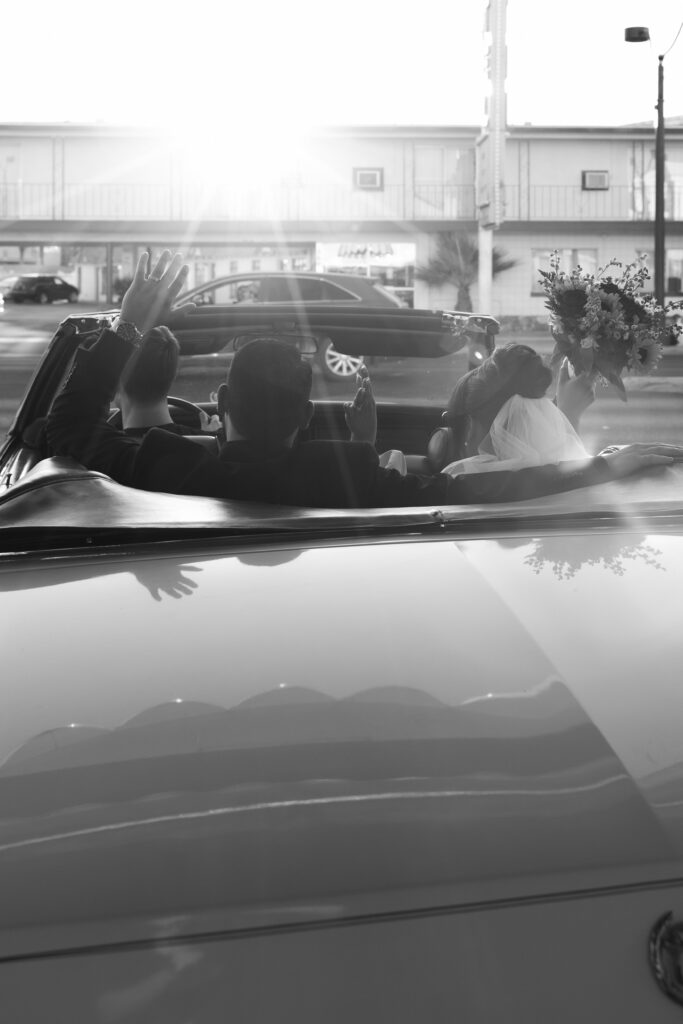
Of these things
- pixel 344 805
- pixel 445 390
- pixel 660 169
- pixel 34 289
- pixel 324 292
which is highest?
pixel 34 289

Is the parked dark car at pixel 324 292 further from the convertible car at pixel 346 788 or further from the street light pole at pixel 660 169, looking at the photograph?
the convertible car at pixel 346 788

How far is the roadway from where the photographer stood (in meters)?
13.1

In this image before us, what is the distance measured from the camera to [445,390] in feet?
64.1

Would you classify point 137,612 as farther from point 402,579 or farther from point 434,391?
point 434,391

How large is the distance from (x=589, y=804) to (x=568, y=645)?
Result: 0.30 m

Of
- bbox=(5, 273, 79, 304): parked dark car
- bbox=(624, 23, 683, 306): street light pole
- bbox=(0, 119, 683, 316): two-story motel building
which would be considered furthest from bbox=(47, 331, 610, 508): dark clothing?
bbox=(5, 273, 79, 304): parked dark car

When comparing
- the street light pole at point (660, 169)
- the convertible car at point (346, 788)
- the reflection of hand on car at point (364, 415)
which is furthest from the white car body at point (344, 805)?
the street light pole at point (660, 169)

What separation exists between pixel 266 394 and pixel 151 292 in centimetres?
76

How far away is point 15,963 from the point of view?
3.60 feet

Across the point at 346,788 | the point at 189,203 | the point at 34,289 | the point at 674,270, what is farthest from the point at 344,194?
the point at 346,788

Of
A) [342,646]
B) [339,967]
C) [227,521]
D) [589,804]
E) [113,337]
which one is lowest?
[339,967]

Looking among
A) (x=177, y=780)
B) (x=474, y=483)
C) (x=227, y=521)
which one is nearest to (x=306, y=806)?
(x=177, y=780)

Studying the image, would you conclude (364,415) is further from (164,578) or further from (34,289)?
(34,289)

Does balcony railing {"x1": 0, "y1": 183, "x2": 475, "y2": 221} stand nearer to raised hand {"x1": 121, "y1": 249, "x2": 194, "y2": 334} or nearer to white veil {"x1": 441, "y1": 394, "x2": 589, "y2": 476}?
white veil {"x1": 441, "y1": 394, "x2": 589, "y2": 476}
